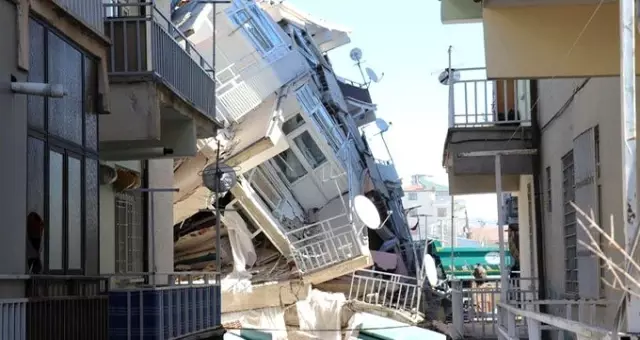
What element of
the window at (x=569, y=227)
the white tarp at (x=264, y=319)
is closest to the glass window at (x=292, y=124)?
the white tarp at (x=264, y=319)

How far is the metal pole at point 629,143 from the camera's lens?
5449mm

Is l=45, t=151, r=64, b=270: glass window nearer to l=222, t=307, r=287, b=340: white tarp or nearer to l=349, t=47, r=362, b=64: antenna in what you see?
l=222, t=307, r=287, b=340: white tarp

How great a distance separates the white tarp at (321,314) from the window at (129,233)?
11088mm

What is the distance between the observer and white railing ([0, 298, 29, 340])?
8070 mm

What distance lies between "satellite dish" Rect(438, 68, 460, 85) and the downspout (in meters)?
1.21

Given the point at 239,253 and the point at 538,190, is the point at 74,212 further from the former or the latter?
the point at 239,253

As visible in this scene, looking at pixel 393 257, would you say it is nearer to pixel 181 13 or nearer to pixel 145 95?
pixel 181 13

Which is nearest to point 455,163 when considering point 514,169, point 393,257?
point 514,169

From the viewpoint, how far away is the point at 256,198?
92.1 ft

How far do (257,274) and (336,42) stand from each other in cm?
1413

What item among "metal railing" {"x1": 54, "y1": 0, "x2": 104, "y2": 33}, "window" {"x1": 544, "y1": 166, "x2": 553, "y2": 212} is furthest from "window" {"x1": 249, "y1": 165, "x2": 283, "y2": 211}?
"metal railing" {"x1": 54, "y1": 0, "x2": 104, "y2": 33}

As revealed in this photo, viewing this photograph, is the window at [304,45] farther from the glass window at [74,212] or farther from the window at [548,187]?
the glass window at [74,212]

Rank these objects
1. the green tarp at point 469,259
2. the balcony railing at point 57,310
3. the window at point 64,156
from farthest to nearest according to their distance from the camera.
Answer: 1. the green tarp at point 469,259
2. the window at point 64,156
3. the balcony railing at point 57,310

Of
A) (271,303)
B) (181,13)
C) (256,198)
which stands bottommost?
(271,303)
